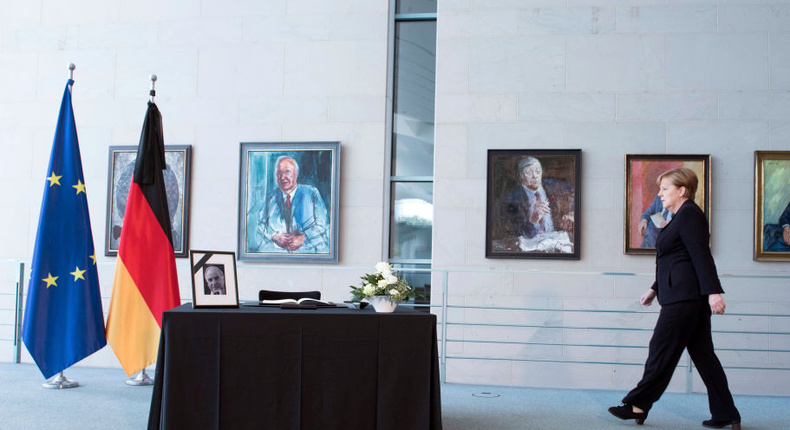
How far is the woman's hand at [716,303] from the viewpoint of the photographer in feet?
11.3

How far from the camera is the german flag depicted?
4613 mm

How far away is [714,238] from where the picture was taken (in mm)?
5348

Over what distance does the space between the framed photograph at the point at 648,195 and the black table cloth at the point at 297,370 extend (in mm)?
2746

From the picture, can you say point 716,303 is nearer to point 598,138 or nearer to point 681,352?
point 681,352

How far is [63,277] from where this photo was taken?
4676 millimetres

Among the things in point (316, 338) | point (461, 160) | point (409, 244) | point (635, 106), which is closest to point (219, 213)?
point (409, 244)

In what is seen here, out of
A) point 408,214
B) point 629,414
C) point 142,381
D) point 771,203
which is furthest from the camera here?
point 408,214

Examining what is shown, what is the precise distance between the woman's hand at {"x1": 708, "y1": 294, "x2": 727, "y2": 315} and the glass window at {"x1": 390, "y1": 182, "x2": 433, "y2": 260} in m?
2.88

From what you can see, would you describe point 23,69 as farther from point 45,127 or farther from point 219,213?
point 219,213

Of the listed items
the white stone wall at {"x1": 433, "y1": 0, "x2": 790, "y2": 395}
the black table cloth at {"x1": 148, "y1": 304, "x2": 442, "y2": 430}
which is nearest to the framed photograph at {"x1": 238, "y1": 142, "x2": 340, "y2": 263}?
the white stone wall at {"x1": 433, "y1": 0, "x2": 790, "y2": 395}

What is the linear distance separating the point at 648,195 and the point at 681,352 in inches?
79.0

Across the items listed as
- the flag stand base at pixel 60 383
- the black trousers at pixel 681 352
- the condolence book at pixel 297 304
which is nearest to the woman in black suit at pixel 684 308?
the black trousers at pixel 681 352

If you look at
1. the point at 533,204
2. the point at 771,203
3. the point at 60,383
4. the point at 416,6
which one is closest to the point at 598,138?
the point at 533,204

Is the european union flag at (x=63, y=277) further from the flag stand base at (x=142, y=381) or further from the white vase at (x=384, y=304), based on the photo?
the white vase at (x=384, y=304)
